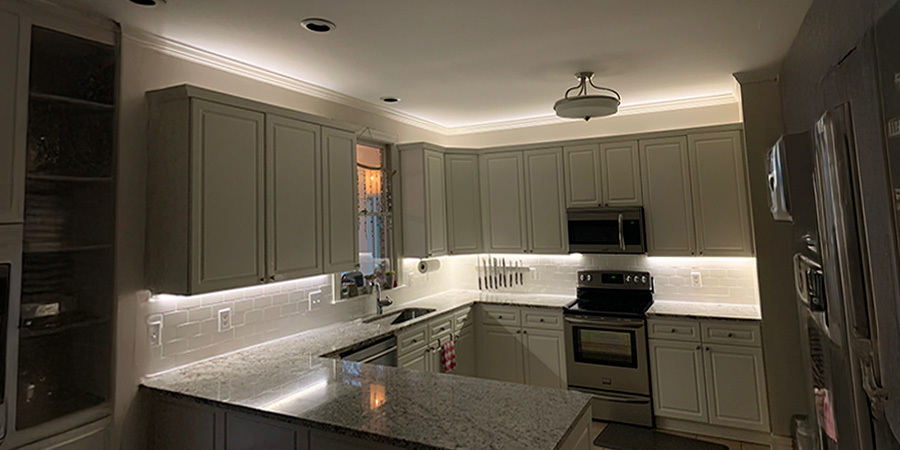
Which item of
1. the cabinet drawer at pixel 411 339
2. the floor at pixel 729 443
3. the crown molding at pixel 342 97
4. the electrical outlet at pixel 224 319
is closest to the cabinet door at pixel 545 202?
the crown molding at pixel 342 97

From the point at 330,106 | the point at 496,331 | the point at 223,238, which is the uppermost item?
the point at 330,106

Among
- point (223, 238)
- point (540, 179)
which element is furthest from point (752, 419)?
point (223, 238)

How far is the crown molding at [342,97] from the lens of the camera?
2.48 m

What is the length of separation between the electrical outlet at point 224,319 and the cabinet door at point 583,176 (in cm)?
311

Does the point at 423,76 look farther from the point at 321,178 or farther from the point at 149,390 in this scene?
the point at 149,390

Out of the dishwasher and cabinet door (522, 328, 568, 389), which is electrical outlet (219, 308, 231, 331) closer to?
the dishwasher

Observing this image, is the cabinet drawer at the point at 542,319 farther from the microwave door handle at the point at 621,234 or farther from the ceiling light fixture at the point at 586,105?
the ceiling light fixture at the point at 586,105

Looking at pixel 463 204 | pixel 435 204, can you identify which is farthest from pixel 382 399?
pixel 463 204

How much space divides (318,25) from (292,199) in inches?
42.5

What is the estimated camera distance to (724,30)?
8.50ft

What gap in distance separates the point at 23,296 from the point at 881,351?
126 inches

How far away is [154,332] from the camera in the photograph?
240 cm

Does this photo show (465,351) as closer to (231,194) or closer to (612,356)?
(612,356)

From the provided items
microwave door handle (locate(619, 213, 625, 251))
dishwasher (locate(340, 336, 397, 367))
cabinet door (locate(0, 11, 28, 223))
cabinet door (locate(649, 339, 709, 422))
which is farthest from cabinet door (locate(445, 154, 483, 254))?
cabinet door (locate(0, 11, 28, 223))
